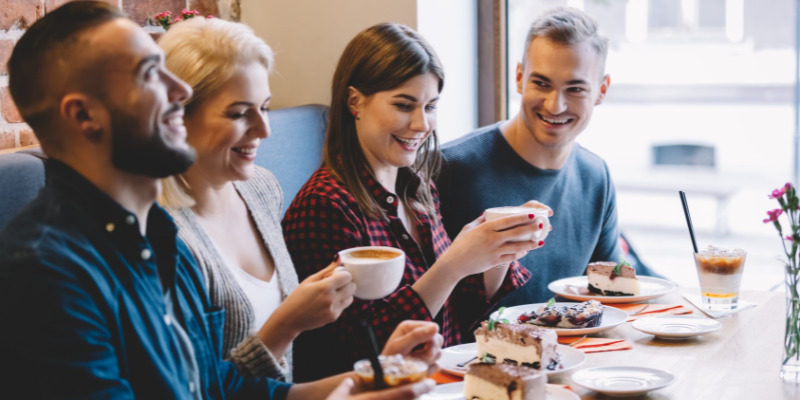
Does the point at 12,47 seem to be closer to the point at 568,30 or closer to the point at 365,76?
the point at 365,76

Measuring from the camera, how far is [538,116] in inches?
98.8

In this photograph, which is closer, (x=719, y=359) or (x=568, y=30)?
(x=719, y=359)

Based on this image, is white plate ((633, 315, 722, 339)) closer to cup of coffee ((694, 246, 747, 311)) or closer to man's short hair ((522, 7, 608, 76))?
cup of coffee ((694, 246, 747, 311))

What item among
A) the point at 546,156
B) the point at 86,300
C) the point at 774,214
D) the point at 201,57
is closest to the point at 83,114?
the point at 86,300

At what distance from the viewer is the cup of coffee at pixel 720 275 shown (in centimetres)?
204

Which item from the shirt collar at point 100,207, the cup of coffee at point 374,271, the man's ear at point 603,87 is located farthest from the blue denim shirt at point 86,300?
the man's ear at point 603,87

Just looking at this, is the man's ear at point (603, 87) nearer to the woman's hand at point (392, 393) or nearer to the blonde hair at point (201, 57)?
the blonde hair at point (201, 57)

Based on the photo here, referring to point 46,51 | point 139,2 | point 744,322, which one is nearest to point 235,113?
point 46,51

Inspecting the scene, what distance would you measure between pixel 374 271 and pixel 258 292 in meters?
0.37

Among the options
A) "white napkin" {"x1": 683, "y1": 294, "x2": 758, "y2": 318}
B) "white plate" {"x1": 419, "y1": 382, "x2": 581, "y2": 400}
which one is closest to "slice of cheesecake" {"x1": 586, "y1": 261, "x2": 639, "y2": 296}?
"white napkin" {"x1": 683, "y1": 294, "x2": 758, "y2": 318}

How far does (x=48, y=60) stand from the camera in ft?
3.93

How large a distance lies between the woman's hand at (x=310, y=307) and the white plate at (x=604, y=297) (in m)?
0.83

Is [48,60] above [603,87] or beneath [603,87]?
above

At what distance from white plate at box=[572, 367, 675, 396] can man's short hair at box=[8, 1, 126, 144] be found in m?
1.02
